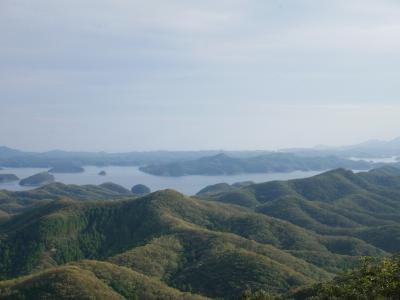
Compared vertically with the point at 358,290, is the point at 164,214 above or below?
below

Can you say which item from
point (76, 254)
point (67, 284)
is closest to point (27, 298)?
point (67, 284)

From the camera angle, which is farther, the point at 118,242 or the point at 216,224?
the point at 216,224

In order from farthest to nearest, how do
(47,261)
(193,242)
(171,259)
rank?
(47,261) < (193,242) < (171,259)

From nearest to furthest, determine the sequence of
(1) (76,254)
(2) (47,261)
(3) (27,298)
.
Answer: (3) (27,298), (2) (47,261), (1) (76,254)

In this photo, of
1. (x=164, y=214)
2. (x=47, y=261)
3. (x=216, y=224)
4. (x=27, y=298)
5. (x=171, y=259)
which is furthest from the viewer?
(x=216, y=224)

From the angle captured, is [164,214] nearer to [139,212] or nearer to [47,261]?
[139,212]

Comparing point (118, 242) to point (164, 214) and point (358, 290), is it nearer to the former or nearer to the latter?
point (164, 214)

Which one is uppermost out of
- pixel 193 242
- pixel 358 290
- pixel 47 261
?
pixel 358 290

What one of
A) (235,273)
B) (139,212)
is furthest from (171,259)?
(139,212)

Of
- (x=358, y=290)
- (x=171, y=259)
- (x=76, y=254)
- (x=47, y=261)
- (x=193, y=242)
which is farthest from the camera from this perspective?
(x=76, y=254)
